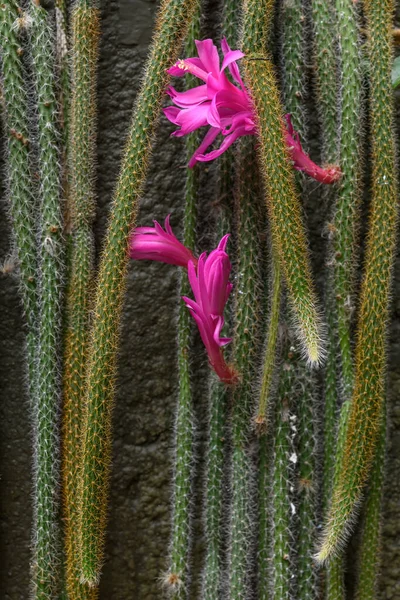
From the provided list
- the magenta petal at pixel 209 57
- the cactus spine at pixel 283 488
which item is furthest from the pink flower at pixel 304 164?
the cactus spine at pixel 283 488

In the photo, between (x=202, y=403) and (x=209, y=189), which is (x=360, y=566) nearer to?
(x=202, y=403)

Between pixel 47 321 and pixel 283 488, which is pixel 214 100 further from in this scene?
pixel 283 488

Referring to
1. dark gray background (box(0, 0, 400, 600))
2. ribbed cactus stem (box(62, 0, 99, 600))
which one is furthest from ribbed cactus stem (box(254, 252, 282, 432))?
ribbed cactus stem (box(62, 0, 99, 600))

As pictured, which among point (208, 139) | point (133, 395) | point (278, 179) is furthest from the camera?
point (133, 395)

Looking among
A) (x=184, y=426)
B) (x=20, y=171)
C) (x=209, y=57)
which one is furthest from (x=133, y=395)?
(x=209, y=57)

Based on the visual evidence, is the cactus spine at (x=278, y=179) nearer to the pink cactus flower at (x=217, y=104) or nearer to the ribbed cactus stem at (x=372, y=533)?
the pink cactus flower at (x=217, y=104)

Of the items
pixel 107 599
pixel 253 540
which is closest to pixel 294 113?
pixel 253 540
